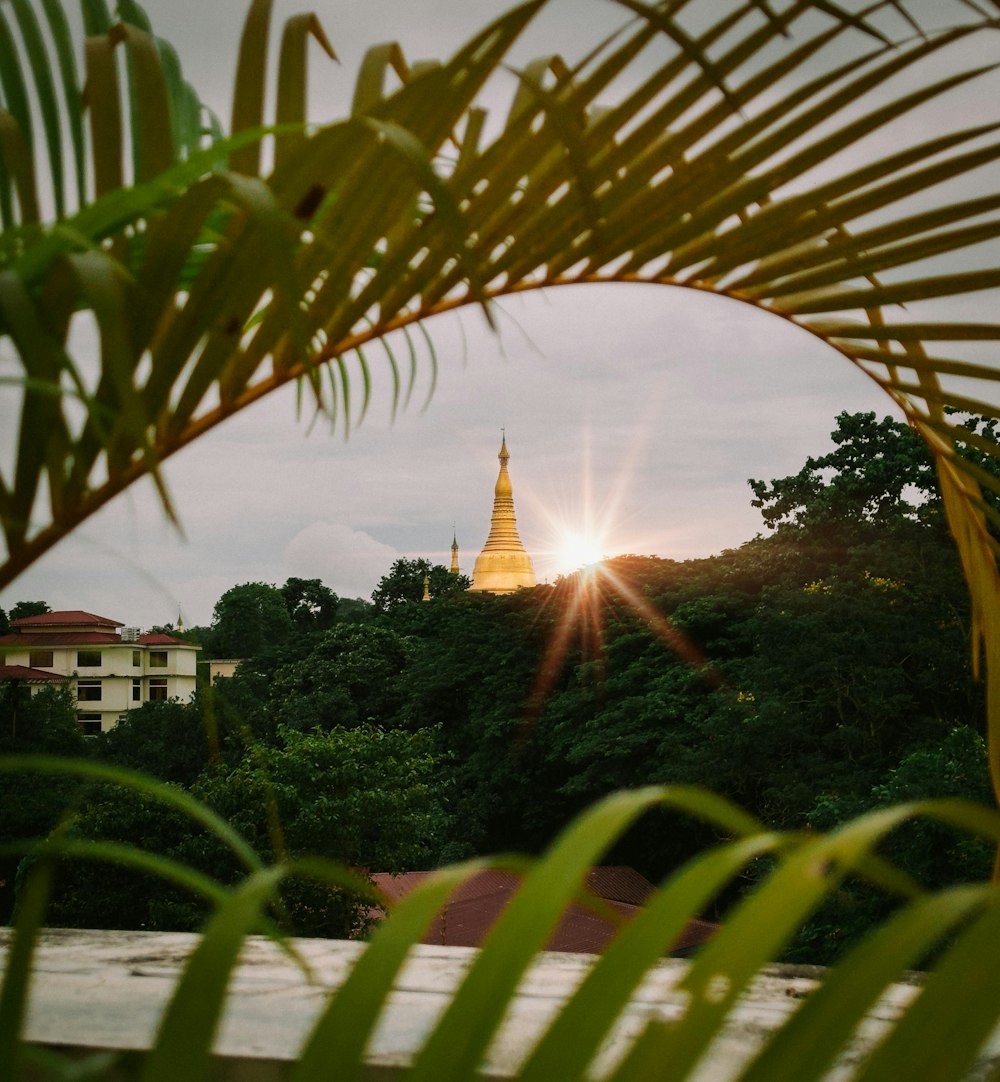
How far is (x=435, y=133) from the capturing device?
0.68m

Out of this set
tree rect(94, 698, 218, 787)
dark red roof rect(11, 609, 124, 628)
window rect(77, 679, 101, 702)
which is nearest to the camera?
tree rect(94, 698, 218, 787)

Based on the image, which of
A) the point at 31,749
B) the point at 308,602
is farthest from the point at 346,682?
the point at 308,602

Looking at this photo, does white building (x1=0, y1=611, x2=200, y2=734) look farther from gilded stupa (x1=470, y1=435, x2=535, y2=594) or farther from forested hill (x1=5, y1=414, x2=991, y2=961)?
forested hill (x1=5, y1=414, x2=991, y2=961)

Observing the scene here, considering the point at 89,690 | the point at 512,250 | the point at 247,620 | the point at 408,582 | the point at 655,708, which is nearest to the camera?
the point at 512,250

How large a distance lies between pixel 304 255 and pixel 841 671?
11388mm

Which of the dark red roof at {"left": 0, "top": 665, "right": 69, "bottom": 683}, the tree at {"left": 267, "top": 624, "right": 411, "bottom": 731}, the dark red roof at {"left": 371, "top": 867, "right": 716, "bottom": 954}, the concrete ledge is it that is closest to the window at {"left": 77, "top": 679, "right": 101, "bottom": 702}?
the dark red roof at {"left": 0, "top": 665, "right": 69, "bottom": 683}

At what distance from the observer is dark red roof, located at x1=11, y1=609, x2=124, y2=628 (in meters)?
27.4

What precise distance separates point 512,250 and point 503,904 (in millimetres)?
12805

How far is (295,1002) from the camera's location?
96 centimetres

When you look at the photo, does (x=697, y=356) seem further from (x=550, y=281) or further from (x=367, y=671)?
(x=550, y=281)

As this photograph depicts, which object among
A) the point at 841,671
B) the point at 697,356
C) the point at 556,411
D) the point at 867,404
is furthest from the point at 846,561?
the point at 556,411

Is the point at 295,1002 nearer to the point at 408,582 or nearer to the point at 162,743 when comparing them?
the point at 162,743

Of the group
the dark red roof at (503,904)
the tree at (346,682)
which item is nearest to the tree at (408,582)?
the tree at (346,682)

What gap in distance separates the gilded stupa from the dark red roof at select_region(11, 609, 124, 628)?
371 inches
